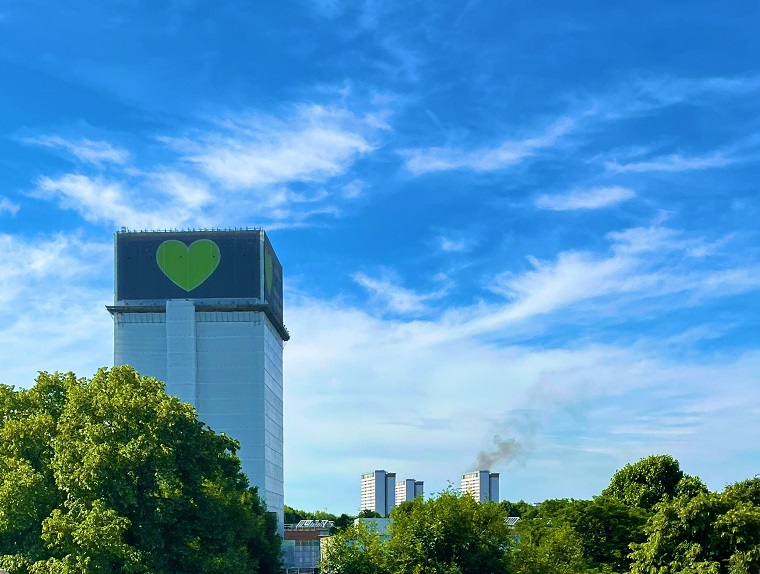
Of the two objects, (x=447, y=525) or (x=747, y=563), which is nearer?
(x=747, y=563)

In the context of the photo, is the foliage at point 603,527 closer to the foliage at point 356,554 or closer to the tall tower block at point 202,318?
the foliage at point 356,554

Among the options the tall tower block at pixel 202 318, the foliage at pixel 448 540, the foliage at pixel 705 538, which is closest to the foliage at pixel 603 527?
the foliage at pixel 448 540

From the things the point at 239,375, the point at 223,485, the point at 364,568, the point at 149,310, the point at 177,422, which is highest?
the point at 149,310

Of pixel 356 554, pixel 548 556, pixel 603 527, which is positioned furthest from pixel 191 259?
pixel 548 556

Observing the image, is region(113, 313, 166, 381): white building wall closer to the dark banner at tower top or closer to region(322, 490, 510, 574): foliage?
the dark banner at tower top

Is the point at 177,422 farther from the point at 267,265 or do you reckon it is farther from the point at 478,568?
the point at 267,265

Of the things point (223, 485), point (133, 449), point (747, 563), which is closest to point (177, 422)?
point (133, 449)

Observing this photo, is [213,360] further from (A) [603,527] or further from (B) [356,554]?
(B) [356,554]
